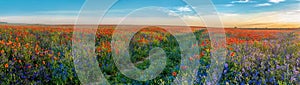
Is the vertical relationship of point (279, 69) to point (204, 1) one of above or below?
below

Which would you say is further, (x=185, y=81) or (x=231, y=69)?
(x=231, y=69)

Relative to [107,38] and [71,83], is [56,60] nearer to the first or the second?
[71,83]

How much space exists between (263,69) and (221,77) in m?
0.76

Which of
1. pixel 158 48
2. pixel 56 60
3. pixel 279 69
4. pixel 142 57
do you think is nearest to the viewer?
pixel 279 69

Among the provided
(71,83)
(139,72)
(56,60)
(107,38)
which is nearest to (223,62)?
(139,72)

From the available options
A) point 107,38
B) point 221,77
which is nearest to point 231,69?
point 221,77

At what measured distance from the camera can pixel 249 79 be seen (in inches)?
193

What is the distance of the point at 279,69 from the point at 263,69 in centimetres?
26

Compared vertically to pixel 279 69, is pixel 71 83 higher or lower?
lower

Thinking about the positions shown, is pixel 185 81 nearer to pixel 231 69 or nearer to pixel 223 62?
pixel 231 69

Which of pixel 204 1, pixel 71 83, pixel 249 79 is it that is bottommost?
pixel 71 83

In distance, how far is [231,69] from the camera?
5422mm

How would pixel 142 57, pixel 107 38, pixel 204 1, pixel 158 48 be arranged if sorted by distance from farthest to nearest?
pixel 107 38 < pixel 158 48 < pixel 142 57 < pixel 204 1

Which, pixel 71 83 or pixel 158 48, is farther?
pixel 158 48
